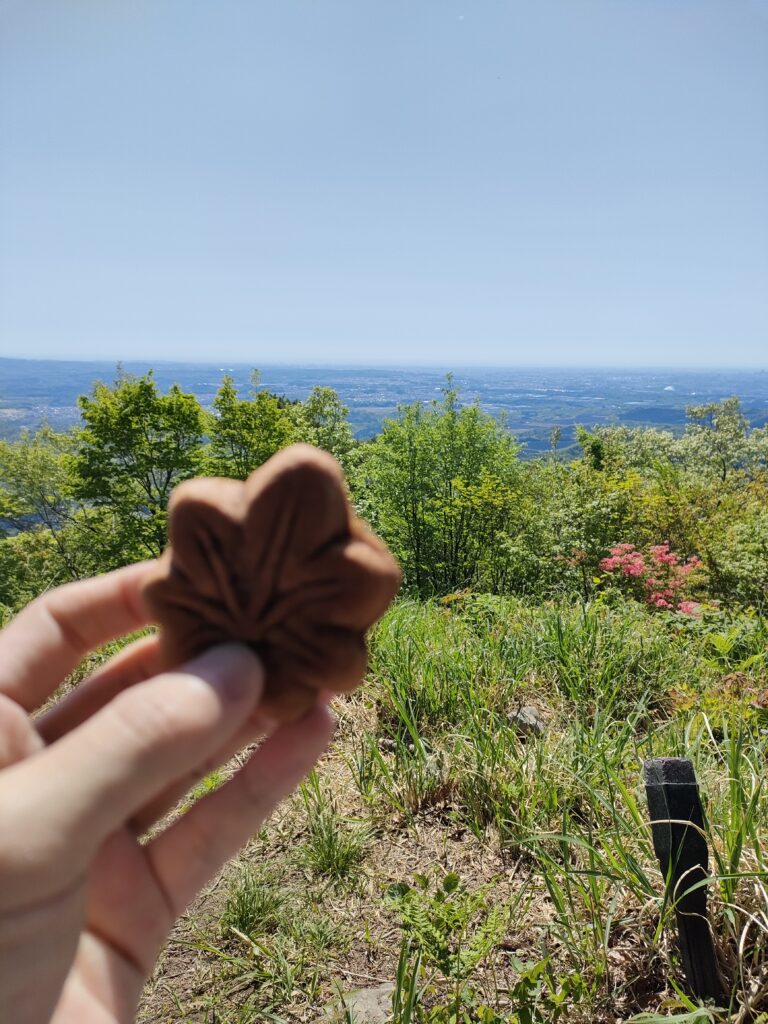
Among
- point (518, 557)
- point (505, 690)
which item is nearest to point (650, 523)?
point (518, 557)

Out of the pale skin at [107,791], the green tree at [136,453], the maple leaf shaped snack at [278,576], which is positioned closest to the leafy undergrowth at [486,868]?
the pale skin at [107,791]

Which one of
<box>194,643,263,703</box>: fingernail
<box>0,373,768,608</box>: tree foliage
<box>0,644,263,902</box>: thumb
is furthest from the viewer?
<box>0,373,768,608</box>: tree foliage

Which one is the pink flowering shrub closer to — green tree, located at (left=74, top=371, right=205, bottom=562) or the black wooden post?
the black wooden post

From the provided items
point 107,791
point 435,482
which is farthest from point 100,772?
point 435,482

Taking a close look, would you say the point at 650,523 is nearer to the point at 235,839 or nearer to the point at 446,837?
the point at 446,837

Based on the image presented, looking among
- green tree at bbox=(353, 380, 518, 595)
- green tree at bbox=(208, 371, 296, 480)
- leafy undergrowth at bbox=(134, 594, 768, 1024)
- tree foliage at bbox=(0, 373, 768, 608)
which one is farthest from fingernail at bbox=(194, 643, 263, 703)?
green tree at bbox=(353, 380, 518, 595)
